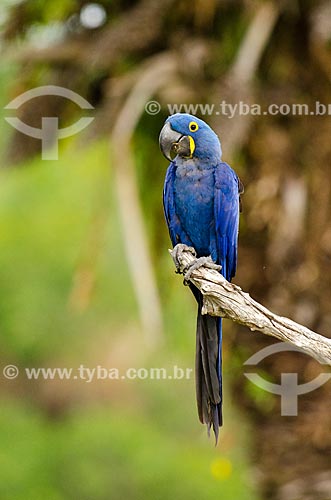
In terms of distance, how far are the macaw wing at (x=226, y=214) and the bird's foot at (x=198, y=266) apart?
19 centimetres

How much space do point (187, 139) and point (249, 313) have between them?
66 cm

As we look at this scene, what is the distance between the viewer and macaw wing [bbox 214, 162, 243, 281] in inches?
133

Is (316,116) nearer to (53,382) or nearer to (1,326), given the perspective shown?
Answer: (1,326)

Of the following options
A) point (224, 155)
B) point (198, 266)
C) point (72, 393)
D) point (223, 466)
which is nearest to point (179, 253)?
point (198, 266)

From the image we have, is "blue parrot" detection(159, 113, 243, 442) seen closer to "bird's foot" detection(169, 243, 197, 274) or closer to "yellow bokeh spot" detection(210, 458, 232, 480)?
"bird's foot" detection(169, 243, 197, 274)

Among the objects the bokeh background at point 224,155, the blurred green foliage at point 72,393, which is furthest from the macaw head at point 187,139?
the blurred green foliage at point 72,393

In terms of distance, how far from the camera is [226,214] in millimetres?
3451

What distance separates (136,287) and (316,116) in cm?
139

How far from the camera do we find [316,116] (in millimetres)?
4836

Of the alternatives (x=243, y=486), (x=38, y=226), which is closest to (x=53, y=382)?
(x=38, y=226)

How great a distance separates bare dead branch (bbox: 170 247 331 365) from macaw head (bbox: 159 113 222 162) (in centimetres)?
45

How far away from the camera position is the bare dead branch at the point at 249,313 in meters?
2.94

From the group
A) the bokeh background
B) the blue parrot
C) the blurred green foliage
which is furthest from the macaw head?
the blurred green foliage

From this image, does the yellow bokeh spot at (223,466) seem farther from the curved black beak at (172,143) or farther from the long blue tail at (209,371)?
the curved black beak at (172,143)
